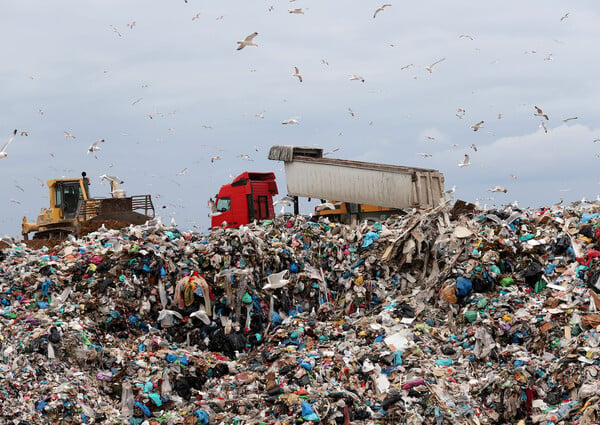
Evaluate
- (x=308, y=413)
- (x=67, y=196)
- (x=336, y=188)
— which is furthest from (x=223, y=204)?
(x=308, y=413)

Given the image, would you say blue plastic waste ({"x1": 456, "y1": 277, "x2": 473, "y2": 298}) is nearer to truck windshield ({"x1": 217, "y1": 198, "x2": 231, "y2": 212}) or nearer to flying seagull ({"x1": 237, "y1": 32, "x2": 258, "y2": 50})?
flying seagull ({"x1": 237, "y1": 32, "x2": 258, "y2": 50})

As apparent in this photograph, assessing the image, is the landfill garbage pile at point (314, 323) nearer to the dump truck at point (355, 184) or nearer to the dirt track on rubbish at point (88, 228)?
the dump truck at point (355, 184)

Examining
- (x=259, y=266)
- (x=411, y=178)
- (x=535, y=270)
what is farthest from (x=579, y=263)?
(x=411, y=178)

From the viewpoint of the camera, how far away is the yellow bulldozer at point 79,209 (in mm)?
19469

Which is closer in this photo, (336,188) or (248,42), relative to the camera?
(248,42)

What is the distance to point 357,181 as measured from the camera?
16.5 metres

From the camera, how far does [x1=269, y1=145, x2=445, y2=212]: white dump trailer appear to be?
→ 1567 centimetres

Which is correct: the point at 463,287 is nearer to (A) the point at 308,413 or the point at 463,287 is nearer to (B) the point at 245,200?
(A) the point at 308,413

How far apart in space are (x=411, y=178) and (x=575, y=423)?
9.23 meters

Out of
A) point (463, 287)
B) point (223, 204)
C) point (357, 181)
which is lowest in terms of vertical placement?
point (463, 287)

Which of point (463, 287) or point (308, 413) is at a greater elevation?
point (463, 287)

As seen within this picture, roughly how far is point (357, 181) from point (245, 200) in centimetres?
293

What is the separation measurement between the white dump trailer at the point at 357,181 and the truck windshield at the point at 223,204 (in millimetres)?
1655

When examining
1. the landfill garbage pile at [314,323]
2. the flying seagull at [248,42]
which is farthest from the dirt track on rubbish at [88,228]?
the flying seagull at [248,42]
